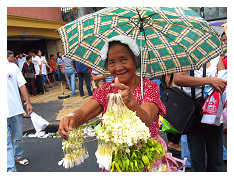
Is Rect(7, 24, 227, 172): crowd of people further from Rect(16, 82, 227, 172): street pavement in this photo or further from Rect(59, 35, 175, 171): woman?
Rect(16, 82, 227, 172): street pavement

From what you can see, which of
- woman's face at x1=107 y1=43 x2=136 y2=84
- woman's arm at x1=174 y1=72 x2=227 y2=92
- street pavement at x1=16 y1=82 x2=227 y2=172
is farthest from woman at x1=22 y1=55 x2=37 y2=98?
woman's face at x1=107 y1=43 x2=136 y2=84

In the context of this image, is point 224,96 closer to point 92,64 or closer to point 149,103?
point 149,103

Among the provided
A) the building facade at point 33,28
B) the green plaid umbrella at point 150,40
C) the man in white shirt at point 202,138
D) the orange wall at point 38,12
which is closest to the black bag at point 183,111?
the man in white shirt at point 202,138

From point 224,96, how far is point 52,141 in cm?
437

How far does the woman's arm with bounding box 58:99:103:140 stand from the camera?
4.96 ft

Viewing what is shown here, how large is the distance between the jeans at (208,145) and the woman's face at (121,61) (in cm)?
155

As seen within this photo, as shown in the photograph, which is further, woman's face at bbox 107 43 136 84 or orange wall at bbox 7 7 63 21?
orange wall at bbox 7 7 63 21

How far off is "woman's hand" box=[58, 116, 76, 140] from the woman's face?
0.58 m

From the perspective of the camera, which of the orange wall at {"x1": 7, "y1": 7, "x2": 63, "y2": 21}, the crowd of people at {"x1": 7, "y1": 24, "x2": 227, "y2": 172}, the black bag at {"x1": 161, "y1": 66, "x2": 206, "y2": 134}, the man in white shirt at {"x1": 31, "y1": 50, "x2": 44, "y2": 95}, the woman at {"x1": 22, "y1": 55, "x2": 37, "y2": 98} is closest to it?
the crowd of people at {"x1": 7, "y1": 24, "x2": 227, "y2": 172}

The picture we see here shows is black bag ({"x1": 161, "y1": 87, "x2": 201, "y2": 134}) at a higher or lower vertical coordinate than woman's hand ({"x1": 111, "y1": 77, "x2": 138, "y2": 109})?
lower

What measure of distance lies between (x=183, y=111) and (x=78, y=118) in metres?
1.66

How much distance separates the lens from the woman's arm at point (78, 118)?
1.51 meters

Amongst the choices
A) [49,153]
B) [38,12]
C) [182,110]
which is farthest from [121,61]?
[38,12]

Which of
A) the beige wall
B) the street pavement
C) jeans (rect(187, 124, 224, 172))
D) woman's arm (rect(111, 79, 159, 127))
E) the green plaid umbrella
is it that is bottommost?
the street pavement
